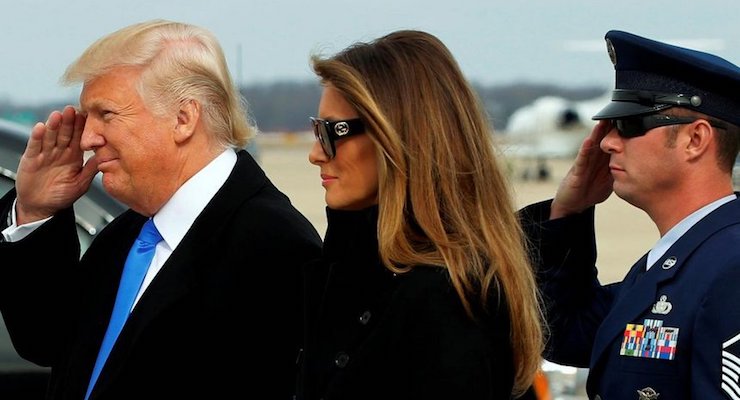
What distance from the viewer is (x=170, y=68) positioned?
2834mm

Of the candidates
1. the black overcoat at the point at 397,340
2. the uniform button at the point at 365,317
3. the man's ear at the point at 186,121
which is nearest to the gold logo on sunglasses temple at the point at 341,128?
the black overcoat at the point at 397,340

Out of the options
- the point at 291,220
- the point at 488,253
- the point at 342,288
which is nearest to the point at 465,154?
the point at 488,253

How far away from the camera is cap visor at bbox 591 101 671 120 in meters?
2.61

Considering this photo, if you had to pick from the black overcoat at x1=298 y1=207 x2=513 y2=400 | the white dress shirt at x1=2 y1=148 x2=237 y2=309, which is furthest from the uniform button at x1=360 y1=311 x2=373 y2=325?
the white dress shirt at x1=2 y1=148 x2=237 y2=309

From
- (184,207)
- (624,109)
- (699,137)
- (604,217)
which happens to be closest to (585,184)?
(624,109)

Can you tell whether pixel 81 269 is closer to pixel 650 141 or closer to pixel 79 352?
pixel 79 352

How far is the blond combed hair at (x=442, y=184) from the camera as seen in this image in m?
2.35

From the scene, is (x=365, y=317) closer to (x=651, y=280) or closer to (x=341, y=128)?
(x=341, y=128)

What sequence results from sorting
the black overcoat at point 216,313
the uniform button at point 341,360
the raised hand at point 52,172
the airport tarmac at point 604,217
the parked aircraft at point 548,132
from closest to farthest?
1. the uniform button at point 341,360
2. the black overcoat at point 216,313
3. the raised hand at point 52,172
4. the airport tarmac at point 604,217
5. the parked aircraft at point 548,132

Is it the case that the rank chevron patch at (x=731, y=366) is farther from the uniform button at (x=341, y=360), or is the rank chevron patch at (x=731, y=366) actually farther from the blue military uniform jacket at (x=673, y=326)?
the uniform button at (x=341, y=360)

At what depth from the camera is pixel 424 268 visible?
7.65 ft

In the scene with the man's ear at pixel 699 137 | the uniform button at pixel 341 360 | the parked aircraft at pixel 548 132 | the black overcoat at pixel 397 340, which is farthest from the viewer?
the parked aircraft at pixel 548 132

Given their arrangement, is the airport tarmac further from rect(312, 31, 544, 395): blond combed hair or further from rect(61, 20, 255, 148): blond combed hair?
rect(61, 20, 255, 148): blond combed hair

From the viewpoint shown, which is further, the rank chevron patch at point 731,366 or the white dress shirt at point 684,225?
the white dress shirt at point 684,225
